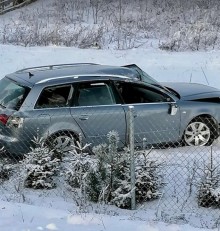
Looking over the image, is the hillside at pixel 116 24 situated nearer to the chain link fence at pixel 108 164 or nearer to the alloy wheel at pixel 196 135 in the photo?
the alloy wheel at pixel 196 135

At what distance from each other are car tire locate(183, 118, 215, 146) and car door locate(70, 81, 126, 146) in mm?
1306

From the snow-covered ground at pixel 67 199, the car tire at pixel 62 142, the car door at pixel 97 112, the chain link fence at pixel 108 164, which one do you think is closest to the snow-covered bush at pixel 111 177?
the chain link fence at pixel 108 164

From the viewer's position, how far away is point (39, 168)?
23.0 feet

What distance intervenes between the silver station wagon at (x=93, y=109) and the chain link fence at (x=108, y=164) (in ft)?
0.06

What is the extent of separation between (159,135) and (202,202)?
220 cm

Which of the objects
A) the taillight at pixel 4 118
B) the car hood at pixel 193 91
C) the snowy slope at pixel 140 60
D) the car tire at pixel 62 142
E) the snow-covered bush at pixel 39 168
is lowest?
the snow-covered bush at pixel 39 168

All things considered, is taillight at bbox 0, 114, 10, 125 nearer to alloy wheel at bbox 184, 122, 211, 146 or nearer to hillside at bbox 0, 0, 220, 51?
alloy wheel at bbox 184, 122, 211, 146

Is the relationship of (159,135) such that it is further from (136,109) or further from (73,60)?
(73,60)

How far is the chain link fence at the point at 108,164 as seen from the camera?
6.53 m

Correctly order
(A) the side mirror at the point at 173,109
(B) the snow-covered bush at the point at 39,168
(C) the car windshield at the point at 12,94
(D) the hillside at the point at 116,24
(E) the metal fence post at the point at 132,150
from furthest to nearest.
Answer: (D) the hillside at the point at 116,24
(A) the side mirror at the point at 173,109
(C) the car windshield at the point at 12,94
(B) the snow-covered bush at the point at 39,168
(E) the metal fence post at the point at 132,150

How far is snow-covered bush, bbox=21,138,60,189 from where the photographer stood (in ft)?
23.0

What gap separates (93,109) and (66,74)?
28.8 inches

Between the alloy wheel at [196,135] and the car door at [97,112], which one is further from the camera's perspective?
the alloy wheel at [196,135]

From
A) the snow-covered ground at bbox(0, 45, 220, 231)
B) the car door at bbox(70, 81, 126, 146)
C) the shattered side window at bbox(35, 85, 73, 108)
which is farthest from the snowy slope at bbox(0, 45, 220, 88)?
the shattered side window at bbox(35, 85, 73, 108)
